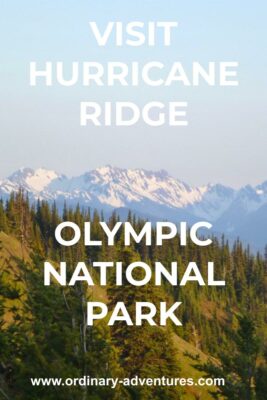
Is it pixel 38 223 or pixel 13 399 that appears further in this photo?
pixel 38 223

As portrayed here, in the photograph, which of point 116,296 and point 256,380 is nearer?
point 256,380

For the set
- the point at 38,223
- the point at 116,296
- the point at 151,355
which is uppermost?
the point at 38,223

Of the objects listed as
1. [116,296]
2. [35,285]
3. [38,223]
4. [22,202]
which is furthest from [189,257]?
[35,285]

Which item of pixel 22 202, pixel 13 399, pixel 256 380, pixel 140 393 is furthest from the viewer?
pixel 22 202

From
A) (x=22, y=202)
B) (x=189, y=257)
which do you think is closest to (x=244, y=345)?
(x=22, y=202)

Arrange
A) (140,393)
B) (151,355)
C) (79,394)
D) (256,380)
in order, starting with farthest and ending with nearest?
1. (151,355)
2. (140,393)
3. (256,380)
4. (79,394)

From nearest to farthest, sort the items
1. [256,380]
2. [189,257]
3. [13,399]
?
[13,399] → [256,380] → [189,257]

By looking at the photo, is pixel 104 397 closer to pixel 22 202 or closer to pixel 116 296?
pixel 116 296

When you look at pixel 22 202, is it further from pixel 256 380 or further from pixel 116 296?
pixel 256 380

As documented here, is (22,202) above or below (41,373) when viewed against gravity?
above

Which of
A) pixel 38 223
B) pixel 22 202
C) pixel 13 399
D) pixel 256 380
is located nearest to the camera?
pixel 13 399
